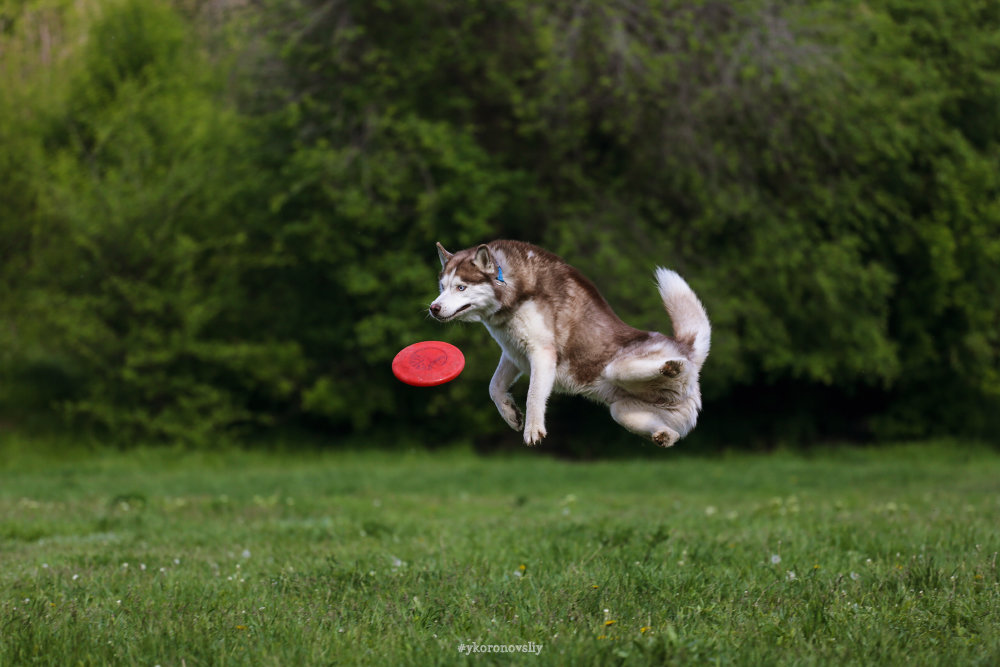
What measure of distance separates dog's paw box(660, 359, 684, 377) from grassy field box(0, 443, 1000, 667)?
1.20 metres

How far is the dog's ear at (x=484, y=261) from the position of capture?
16.0 ft

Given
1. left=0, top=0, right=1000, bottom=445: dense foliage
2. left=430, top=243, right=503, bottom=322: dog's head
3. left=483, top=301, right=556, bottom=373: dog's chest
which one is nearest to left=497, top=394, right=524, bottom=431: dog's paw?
left=483, top=301, right=556, bottom=373: dog's chest

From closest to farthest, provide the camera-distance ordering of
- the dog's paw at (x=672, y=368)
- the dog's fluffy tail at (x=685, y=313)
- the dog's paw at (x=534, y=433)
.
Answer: the dog's paw at (x=534, y=433), the dog's paw at (x=672, y=368), the dog's fluffy tail at (x=685, y=313)

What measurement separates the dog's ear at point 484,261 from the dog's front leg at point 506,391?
0.53m

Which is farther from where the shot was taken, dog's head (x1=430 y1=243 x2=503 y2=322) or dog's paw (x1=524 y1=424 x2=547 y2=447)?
dog's head (x1=430 y1=243 x2=503 y2=322)

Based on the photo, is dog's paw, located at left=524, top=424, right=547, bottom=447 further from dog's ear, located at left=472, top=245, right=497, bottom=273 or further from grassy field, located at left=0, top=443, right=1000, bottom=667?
grassy field, located at left=0, top=443, right=1000, bottom=667

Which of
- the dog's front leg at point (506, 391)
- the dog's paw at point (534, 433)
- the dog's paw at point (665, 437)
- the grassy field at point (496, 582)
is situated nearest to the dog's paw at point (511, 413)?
the dog's front leg at point (506, 391)

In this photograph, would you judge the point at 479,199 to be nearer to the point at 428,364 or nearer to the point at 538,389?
the point at 428,364

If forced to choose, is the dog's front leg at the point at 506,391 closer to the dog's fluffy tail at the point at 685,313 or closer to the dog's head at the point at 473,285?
the dog's head at the point at 473,285

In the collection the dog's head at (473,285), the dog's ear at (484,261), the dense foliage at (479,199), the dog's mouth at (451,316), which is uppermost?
the dense foliage at (479,199)

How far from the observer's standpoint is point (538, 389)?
4816mm

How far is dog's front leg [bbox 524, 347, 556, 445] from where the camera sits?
4.68 meters

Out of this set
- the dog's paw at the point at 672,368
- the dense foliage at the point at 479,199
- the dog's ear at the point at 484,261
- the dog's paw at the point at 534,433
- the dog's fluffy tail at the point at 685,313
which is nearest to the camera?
the dog's paw at the point at 534,433

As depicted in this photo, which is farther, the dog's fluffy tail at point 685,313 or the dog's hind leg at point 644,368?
the dog's fluffy tail at point 685,313
